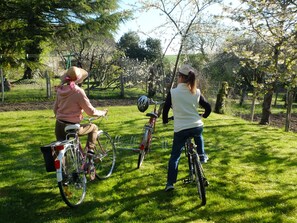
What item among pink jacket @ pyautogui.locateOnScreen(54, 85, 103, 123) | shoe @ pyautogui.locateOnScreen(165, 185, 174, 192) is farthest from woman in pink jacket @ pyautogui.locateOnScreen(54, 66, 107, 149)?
shoe @ pyautogui.locateOnScreen(165, 185, 174, 192)

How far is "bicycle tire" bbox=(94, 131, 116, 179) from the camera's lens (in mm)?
5135

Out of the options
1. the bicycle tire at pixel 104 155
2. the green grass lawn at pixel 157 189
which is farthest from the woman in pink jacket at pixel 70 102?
the green grass lawn at pixel 157 189

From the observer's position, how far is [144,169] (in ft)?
19.5

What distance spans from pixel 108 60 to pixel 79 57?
3.40 meters

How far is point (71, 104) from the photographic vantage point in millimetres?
4379

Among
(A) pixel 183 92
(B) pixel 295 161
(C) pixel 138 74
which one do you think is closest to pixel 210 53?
(C) pixel 138 74

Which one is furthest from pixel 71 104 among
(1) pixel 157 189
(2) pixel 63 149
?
(1) pixel 157 189

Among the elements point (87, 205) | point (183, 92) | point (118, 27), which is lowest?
point (87, 205)

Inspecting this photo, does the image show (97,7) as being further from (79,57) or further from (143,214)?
(79,57)

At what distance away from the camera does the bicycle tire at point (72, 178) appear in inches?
159

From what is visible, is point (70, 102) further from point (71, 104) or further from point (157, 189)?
point (157, 189)

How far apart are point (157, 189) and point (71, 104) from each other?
1926mm

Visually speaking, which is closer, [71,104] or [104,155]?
[71,104]

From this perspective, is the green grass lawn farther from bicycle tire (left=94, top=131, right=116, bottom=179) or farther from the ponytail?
the ponytail
